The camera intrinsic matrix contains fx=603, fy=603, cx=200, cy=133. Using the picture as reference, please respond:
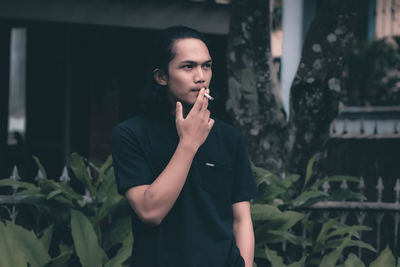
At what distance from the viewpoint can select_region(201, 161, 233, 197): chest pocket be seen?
7.64 ft

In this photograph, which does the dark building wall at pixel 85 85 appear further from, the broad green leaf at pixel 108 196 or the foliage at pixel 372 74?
Answer: the broad green leaf at pixel 108 196

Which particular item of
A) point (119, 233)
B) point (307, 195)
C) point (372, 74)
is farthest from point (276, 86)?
point (372, 74)

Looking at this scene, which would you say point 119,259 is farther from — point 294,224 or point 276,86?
point 276,86

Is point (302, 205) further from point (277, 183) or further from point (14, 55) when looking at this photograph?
point (14, 55)

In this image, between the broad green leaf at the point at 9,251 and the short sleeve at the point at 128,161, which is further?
the broad green leaf at the point at 9,251

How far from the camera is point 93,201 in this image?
4145 mm

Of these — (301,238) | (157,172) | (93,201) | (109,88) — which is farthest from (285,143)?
(109,88)

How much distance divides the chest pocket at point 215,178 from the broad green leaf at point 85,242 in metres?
1.52

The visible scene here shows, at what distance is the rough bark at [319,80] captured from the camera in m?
4.79

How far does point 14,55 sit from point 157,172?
422 inches

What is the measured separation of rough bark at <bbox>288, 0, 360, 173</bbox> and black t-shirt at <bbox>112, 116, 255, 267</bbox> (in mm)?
2519

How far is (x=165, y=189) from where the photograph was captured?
6.93ft

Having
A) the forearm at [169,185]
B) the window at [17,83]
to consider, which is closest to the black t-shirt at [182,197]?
the forearm at [169,185]

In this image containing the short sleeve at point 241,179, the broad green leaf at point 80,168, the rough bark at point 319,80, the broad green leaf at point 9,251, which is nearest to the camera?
the short sleeve at point 241,179
